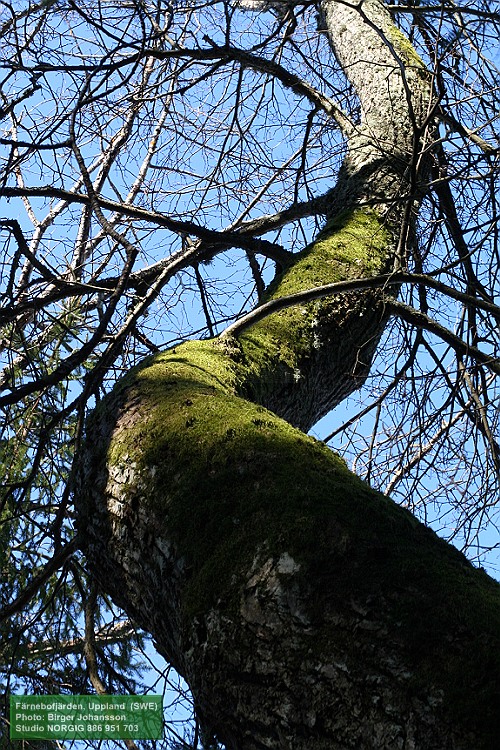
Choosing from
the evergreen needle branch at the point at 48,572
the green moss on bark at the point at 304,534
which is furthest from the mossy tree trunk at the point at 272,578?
the evergreen needle branch at the point at 48,572

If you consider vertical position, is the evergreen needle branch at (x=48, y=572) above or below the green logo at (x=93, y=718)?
above

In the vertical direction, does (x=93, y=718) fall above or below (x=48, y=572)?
below

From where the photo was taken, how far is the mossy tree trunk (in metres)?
0.95

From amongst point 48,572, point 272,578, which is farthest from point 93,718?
point 272,578

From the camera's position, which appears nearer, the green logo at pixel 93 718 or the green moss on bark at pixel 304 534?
the green moss on bark at pixel 304 534

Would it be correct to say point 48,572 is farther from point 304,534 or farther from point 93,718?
point 304,534

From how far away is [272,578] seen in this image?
112 cm

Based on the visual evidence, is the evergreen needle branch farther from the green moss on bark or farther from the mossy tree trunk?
the green moss on bark

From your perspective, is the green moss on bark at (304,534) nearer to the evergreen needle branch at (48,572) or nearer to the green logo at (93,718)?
the evergreen needle branch at (48,572)

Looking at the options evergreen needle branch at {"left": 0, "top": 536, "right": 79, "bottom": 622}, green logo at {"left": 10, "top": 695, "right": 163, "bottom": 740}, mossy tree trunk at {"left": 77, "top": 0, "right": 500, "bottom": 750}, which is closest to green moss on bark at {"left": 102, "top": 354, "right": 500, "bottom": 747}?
mossy tree trunk at {"left": 77, "top": 0, "right": 500, "bottom": 750}

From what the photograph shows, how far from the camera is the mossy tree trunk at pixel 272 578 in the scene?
0.95 meters

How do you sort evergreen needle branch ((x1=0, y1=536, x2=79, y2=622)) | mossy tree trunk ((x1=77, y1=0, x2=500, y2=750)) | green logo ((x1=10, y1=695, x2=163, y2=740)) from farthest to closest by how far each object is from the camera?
green logo ((x1=10, y1=695, x2=163, y2=740)) < evergreen needle branch ((x1=0, y1=536, x2=79, y2=622)) < mossy tree trunk ((x1=77, y1=0, x2=500, y2=750))

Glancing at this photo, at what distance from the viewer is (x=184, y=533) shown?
4.35 feet

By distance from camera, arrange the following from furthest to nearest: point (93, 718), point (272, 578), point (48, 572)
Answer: point (93, 718) < point (48, 572) < point (272, 578)
